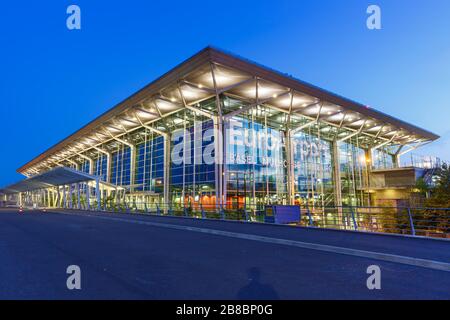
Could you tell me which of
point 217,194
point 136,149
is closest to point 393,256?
point 217,194

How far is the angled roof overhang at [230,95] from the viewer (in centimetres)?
2564

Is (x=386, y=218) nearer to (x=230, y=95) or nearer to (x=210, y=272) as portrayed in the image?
(x=210, y=272)

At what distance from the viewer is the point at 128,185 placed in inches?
1705

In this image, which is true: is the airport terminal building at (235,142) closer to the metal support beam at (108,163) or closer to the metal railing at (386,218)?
the metal support beam at (108,163)

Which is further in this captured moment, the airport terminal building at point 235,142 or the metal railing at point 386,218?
the airport terminal building at point 235,142

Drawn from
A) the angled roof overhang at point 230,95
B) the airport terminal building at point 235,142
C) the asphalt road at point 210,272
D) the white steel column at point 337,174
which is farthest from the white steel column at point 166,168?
the asphalt road at point 210,272

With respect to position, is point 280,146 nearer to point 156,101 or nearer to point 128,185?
point 156,101

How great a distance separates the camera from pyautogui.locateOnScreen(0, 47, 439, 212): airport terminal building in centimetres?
2877

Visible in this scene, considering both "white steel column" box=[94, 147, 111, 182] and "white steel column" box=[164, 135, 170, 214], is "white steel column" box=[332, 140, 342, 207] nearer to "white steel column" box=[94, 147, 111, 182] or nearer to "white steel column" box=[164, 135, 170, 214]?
"white steel column" box=[164, 135, 170, 214]

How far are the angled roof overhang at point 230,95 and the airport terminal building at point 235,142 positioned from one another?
11 centimetres

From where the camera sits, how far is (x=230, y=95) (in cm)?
3114

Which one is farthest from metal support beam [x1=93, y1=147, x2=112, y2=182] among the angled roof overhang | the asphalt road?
the asphalt road

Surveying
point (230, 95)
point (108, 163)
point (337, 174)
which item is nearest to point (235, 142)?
point (230, 95)

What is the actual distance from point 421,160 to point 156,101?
135 ft
